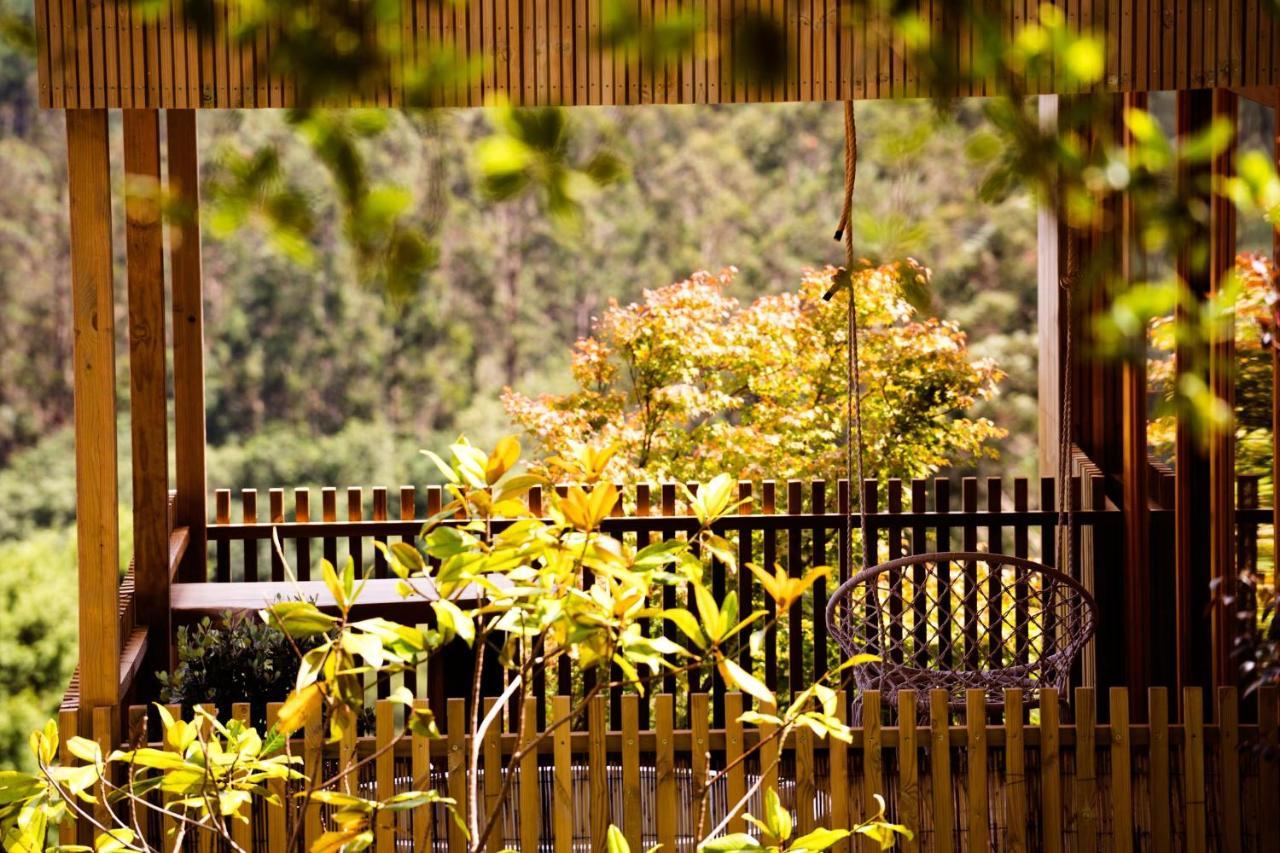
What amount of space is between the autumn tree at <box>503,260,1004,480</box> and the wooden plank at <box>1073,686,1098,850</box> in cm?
353

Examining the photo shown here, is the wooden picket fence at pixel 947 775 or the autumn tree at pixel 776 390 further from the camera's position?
the autumn tree at pixel 776 390

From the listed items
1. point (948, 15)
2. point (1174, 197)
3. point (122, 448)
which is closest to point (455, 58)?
point (948, 15)

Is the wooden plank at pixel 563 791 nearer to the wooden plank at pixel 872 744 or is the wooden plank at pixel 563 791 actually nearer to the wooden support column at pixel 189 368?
the wooden plank at pixel 872 744

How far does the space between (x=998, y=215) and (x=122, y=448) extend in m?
12.3

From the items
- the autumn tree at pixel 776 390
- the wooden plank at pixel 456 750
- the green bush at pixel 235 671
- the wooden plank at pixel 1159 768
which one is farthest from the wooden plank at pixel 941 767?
the autumn tree at pixel 776 390

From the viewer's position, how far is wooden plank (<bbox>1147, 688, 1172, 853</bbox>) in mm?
3391

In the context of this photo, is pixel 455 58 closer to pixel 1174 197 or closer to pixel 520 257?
pixel 1174 197

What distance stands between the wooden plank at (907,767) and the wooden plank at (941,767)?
41 millimetres

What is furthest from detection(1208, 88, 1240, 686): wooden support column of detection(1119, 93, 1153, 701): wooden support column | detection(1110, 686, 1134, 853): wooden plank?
detection(1110, 686, 1134, 853): wooden plank

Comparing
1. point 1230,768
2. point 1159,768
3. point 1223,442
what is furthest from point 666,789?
point 1223,442

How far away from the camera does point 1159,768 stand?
341 cm

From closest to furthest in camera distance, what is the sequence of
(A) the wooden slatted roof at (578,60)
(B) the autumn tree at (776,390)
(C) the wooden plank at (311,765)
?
1. (A) the wooden slatted roof at (578,60)
2. (C) the wooden plank at (311,765)
3. (B) the autumn tree at (776,390)

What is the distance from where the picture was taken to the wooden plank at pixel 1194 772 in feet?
11.1

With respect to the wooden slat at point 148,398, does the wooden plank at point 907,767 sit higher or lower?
lower
